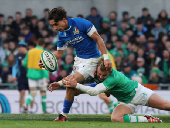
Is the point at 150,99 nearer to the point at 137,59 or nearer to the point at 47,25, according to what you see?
the point at 137,59

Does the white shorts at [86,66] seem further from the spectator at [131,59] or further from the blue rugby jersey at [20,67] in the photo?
the spectator at [131,59]

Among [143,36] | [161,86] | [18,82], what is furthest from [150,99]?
[143,36]

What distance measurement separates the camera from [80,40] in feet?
24.5

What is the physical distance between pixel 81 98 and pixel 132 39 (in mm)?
3233

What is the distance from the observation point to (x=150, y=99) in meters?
7.38

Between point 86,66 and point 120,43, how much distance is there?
6416mm

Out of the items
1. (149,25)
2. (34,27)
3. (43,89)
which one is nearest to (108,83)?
(43,89)

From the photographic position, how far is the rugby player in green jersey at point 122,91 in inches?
274

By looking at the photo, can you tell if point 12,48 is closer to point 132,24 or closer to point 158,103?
point 132,24

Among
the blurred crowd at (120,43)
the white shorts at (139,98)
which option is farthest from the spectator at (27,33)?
the white shorts at (139,98)

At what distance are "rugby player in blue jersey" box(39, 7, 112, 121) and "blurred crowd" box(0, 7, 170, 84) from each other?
408 centimetres

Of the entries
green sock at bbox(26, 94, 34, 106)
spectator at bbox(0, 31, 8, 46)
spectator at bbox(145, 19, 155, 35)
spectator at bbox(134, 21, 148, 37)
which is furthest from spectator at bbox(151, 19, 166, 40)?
green sock at bbox(26, 94, 34, 106)

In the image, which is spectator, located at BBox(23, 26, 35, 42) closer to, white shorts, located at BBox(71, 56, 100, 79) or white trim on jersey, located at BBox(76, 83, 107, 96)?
white shorts, located at BBox(71, 56, 100, 79)
